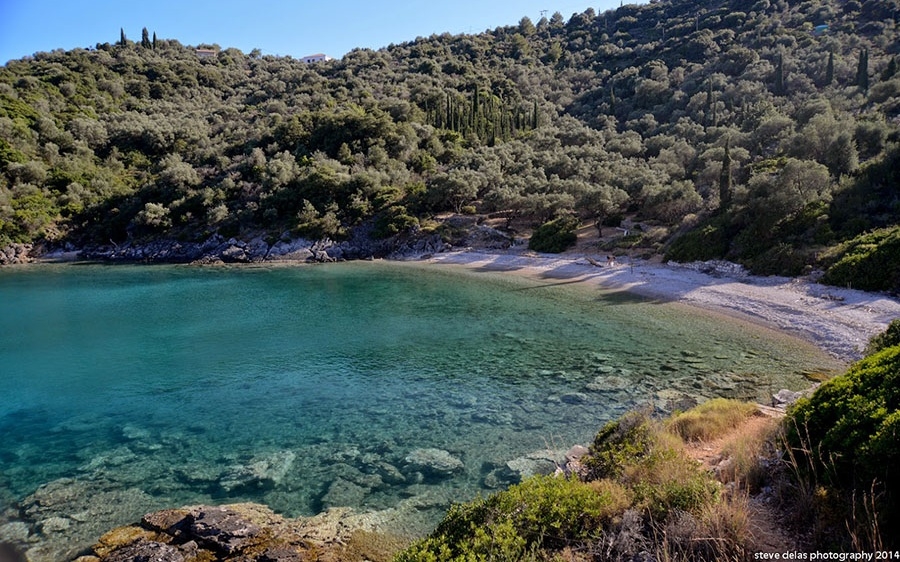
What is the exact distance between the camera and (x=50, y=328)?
30312 mm

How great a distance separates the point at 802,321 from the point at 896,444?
21.9 meters

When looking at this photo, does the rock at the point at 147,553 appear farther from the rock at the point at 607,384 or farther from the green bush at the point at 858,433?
the rock at the point at 607,384

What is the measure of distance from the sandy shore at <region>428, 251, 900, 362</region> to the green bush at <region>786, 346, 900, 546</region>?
15454 mm

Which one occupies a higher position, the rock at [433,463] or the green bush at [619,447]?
the green bush at [619,447]

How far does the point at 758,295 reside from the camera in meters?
27.8

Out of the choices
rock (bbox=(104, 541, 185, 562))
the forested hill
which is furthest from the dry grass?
the forested hill

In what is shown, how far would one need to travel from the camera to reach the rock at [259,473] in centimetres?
1223

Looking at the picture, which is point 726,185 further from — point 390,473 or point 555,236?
point 390,473

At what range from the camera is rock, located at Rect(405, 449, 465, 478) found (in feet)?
40.8

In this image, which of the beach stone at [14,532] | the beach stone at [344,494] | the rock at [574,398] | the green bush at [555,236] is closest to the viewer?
the beach stone at [14,532]

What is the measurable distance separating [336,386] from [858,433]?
1683cm

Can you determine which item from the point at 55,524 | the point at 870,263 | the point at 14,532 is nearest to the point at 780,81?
the point at 870,263

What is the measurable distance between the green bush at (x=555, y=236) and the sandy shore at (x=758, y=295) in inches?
103

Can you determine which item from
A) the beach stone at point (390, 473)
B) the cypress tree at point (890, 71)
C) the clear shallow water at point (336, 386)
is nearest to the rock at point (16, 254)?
the clear shallow water at point (336, 386)
